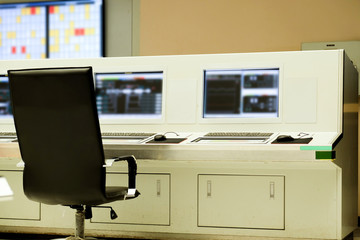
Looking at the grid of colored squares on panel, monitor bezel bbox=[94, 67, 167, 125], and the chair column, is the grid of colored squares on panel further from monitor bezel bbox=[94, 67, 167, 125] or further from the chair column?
the chair column

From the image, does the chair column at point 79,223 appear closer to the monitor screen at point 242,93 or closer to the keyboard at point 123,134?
the keyboard at point 123,134

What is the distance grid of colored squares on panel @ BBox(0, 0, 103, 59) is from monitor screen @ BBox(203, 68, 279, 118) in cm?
176

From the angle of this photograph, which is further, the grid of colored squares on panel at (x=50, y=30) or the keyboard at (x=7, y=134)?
the grid of colored squares on panel at (x=50, y=30)

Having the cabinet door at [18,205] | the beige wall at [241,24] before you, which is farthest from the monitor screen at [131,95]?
the beige wall at [241,24]

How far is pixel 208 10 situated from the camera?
13.2 feet

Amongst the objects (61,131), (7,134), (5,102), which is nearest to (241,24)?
(5,102)

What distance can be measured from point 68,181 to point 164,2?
246 cm

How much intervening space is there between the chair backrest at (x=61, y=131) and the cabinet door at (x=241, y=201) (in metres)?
0.89

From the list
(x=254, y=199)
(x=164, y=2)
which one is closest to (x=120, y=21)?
(x=164, y=2)

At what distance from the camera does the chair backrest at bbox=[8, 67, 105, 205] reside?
1975mm

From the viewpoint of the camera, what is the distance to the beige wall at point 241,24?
3.77 metres

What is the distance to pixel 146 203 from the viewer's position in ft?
9.46

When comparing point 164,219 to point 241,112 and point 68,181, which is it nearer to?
point 241,112

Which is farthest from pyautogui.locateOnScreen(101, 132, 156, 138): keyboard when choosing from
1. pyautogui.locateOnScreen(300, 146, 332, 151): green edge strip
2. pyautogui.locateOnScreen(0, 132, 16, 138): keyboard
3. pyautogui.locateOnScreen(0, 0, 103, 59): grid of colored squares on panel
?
pyautogui.locateOnScreen(0, 0, 103, 59): grid of colored squares on panel
